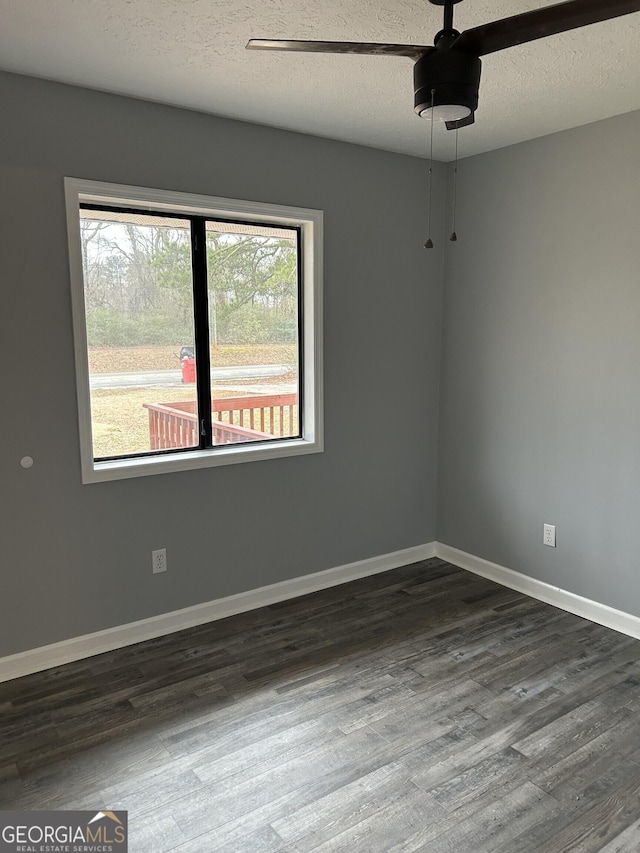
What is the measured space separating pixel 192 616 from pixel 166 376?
1.24m

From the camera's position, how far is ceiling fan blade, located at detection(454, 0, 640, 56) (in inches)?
53.8

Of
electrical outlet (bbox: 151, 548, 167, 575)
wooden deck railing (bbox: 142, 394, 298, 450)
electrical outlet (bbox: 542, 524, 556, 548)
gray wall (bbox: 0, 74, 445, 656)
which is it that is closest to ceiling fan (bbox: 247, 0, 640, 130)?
gray wall (bbox: 0, 74, 445, 656)

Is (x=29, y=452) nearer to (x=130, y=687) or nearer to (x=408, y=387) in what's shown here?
(x=130, y=687)

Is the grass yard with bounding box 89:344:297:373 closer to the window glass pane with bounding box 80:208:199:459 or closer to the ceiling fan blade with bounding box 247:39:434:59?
the window glass pane with bounding box 80:208:199:459

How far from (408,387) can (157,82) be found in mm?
2171

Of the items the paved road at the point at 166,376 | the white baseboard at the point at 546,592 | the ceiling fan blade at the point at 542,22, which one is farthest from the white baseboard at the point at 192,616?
the ceiling fan blade at the point at 542,22

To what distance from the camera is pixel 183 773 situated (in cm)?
222

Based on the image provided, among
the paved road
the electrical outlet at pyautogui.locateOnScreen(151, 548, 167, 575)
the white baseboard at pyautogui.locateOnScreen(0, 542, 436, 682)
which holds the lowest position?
the white baseboard at pyautogui.locateOnScreen(0, 542, 436, 682)

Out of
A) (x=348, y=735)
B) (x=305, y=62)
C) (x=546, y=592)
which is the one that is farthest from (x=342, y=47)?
(x=546, y=592)

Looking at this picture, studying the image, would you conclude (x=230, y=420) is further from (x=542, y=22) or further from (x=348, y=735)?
(x=542, y=22)

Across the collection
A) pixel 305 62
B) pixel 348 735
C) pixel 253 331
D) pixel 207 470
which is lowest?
pixel 348 735

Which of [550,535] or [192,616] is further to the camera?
[550,535]

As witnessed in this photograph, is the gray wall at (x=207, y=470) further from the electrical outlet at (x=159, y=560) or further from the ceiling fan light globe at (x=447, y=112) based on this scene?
the ceiling fan light globe at (x=447, y=112)

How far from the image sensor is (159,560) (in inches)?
124
